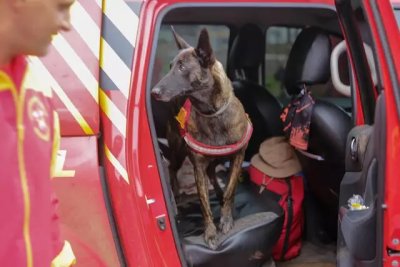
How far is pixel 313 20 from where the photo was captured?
3451 mm

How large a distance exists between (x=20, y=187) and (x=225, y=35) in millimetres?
3319

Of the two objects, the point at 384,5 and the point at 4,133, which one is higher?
the point at 384,5

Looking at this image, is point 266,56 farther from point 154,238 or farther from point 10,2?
point 10,2

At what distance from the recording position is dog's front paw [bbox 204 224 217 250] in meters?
2.70

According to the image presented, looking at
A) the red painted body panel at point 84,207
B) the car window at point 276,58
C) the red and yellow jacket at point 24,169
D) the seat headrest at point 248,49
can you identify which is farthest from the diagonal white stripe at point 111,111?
the car window at point 276,58

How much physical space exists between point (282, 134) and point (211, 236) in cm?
109

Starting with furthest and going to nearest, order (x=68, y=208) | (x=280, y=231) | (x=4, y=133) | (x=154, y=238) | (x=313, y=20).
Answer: (x=313, y=20) → (x=280, y=231) → (x=154, y=238) → (x=68, y=208) → (x=4, y=133)

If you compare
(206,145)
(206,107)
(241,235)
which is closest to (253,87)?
(206,107)

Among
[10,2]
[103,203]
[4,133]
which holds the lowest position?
[103,203]

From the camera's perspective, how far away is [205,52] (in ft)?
9.87

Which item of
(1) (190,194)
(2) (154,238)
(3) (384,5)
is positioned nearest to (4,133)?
(2) (154,238)

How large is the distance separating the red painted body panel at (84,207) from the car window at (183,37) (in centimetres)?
180

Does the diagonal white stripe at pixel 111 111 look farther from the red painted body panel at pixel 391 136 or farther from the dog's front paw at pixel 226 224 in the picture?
the dog's front paw at pixel 226 224

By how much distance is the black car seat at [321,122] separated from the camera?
9.93ft
